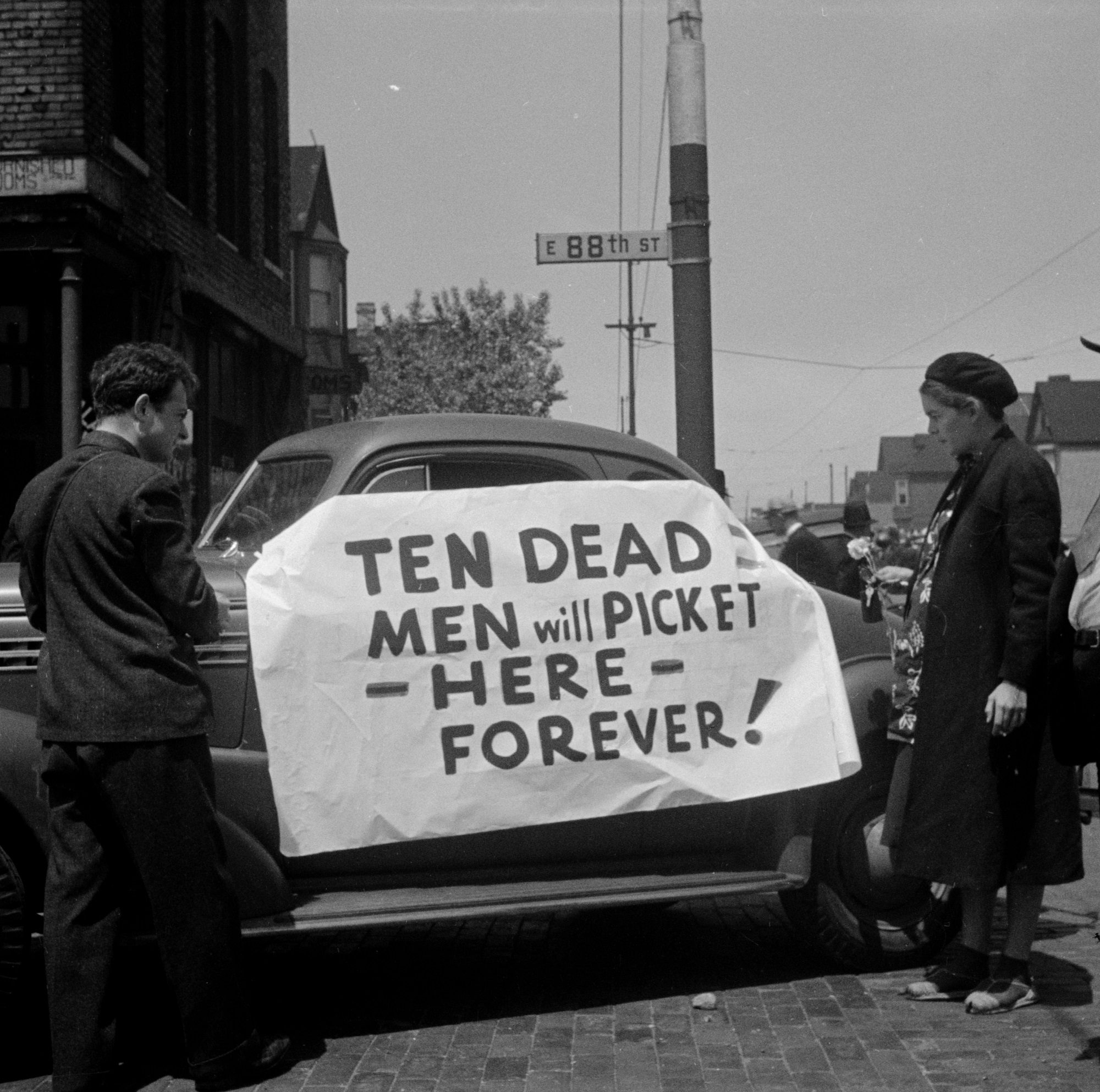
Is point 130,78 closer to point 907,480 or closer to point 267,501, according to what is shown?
point 267,501

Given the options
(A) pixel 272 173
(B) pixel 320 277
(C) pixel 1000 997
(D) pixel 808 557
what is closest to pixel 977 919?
(C) pixel 1000 997

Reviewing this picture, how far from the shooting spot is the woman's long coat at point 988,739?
15.5 feet

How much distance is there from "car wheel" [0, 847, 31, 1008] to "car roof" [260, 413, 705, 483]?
1.57 meters

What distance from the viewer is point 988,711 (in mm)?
4668

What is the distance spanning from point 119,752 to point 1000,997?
274cm

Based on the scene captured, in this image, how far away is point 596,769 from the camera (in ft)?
15.4

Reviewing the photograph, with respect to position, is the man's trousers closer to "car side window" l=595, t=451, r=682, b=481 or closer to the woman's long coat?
"car side window" l=595, t=451, r=682, b=481

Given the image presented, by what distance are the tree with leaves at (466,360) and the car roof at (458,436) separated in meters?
30.1

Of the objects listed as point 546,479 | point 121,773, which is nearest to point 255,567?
point 121,773

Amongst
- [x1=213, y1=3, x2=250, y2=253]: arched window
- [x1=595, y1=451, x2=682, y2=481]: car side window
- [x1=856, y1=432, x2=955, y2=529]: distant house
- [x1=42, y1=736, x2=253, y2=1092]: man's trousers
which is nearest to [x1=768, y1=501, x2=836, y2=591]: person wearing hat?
[x1=595, y1=451, x2=682, y2=481]: car side window

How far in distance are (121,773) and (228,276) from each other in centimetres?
1499

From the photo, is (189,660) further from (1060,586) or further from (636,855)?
(1060,586)

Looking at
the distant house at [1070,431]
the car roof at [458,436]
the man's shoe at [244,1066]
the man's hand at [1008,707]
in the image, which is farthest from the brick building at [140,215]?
the distant house at [1070,431]

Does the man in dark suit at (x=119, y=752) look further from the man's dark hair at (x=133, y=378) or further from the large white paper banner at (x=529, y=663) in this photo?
the large white paper banner at (x=529, y=663)
